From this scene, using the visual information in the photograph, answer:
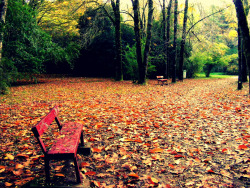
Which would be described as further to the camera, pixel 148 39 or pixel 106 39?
pixel 106 39

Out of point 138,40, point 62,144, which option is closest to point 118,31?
point 138,40

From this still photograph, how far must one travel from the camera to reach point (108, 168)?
3.28 metres

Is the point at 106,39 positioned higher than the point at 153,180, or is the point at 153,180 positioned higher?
the point at 106,39

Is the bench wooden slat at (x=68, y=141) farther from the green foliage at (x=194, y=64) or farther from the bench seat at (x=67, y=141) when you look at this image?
the green foliage at (x=194, y=64)

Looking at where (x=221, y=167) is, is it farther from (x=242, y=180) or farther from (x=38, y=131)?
(x=38, y=131)

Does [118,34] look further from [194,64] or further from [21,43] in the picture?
[194,64]

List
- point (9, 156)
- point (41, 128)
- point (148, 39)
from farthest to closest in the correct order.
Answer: point (148, 39)
point (9, 156)
point (41, 128)

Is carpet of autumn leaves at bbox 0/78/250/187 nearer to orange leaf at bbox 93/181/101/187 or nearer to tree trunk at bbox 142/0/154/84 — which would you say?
orange leaf at bbox 93/181/101/187

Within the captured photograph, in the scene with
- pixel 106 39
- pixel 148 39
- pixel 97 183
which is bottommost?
pixel 97 183

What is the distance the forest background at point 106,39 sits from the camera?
13359mm

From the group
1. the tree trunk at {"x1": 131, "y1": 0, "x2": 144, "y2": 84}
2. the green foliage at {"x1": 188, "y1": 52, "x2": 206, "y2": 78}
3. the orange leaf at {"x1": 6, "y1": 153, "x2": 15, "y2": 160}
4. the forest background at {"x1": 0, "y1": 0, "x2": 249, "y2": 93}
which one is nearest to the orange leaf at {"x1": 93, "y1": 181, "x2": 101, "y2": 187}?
the orange leaf at {"x1": 6, "y1": 153, "x2": 15, "y2": 160}

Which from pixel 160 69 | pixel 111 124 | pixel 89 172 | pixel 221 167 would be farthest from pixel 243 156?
pixel 160 69

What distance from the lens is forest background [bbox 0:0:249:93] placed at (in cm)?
1336

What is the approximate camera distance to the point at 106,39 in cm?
2652
